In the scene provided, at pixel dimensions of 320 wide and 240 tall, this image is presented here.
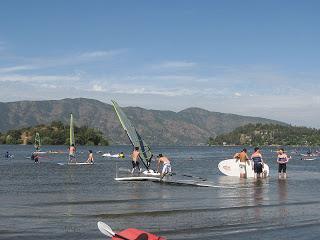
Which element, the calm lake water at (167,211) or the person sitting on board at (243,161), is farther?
the person sitting on board at (243,161)

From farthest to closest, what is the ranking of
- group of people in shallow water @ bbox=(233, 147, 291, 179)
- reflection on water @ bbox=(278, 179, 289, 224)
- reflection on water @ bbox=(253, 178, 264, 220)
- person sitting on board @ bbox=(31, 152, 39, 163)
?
→ person sitting on board @ bbox=(31, 152, 39, 163) → group of people in shallow water @ bbox=(233, 147, 291, 179) → reflection on water @ bbox=(253, 178, 264, 220) → reflection on water @ bbox=(278, 179, 289, 224)

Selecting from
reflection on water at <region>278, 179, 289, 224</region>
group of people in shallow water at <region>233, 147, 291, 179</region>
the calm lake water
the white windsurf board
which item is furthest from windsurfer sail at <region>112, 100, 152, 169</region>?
reflection on water at <region>278, 179, 289, 224</region>

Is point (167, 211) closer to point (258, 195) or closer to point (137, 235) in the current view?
point (258, 195)

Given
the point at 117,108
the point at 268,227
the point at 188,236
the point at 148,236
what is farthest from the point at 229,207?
the point at 117,108

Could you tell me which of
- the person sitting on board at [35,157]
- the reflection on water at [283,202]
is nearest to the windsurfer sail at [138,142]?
the reflection on water at [283,202]

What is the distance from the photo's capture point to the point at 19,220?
17.1 m

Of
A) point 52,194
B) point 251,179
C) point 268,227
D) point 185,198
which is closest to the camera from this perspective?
point 268,227

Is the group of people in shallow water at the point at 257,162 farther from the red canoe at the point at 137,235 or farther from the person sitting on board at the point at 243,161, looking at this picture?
the red canoe at the point at 137,235

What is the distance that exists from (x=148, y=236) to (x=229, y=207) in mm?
9221

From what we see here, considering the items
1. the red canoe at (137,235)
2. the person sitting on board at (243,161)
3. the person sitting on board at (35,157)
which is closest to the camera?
the red canoe at (137,235)

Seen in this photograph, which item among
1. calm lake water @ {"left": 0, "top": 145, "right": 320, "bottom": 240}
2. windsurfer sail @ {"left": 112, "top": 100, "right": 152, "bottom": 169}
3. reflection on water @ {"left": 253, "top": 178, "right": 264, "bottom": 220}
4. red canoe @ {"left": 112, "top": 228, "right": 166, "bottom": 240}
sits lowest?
calm lake water @ {"left": 0, "top": 145, "right": 320, "bottom": 240}

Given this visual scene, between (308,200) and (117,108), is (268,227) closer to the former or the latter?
(308,200)

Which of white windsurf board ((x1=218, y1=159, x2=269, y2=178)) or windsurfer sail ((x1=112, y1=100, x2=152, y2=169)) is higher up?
windsurfer sail ((x1=112, y1=100, x2=152, y2=169))

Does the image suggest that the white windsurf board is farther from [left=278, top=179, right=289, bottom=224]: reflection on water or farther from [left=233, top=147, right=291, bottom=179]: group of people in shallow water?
[left=278, top=179, right=289, bottom=224]: reflection on water
